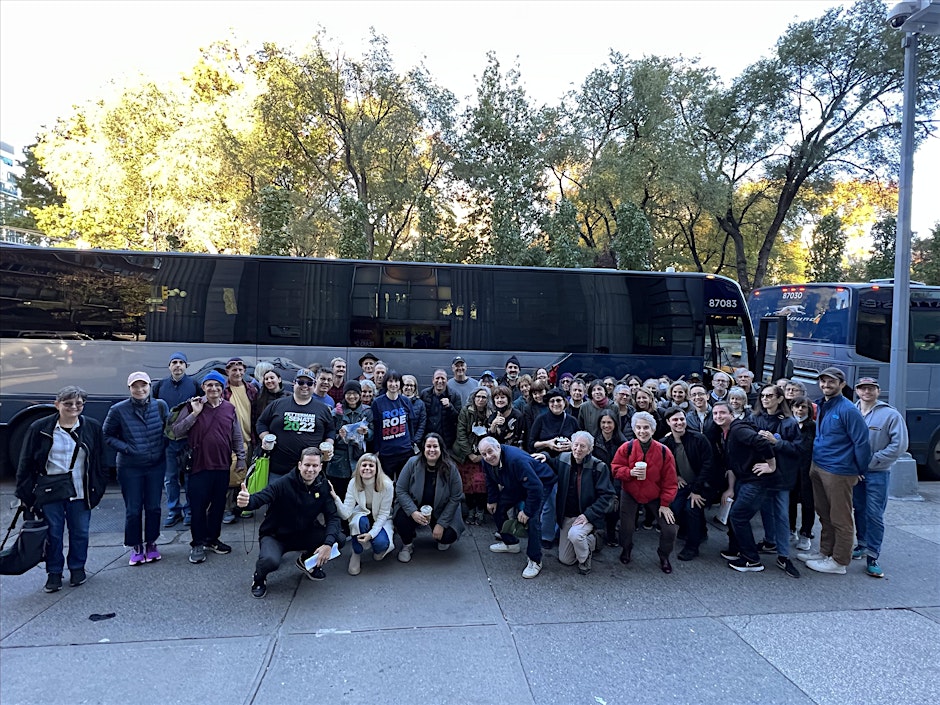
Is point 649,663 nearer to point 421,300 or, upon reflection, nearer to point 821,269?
point 421,300

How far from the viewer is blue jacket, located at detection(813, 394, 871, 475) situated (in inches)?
199

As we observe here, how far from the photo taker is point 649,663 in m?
3.71

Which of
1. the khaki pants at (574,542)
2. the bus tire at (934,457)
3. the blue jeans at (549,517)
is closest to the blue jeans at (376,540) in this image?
the blue jeans at (549,517)

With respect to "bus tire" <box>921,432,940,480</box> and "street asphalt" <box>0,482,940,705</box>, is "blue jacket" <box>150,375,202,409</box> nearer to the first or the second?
"street asphalt" <box>0,482,940,705</box>

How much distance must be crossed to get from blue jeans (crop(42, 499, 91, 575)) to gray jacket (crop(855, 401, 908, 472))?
7272mm

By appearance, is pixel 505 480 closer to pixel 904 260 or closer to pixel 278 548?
pixel 278 548

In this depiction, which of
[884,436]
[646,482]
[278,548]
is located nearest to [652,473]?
[646,482]

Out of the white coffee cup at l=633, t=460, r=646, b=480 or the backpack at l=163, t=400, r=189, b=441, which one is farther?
the backpack at l=163, t=400, r=189, b=441

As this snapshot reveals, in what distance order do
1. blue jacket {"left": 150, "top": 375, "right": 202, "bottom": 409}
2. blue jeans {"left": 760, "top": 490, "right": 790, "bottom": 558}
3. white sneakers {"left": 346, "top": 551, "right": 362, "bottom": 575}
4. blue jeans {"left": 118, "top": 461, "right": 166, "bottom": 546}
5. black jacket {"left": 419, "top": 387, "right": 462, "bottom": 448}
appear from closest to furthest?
white sneakers {"left": 346, "top": 551, "right": 362, "bottom": 575} → blue jeans {"left": 118, "top": 461, "right": 166, "bottom": 546} → blue jeans {"left": 760, "top": 490, "right": 790, "bottom": 558} → blue jacket {"left": 150, "top": 375, "right": 202, "bottom": 409} → black jacket {"left": 419, "top": 387, "right": 462, "bottom": 448}

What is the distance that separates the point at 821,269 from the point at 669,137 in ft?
28.7

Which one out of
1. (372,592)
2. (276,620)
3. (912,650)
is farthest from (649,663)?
(276,620)

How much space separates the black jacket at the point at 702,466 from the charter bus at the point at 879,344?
5937 millimetres

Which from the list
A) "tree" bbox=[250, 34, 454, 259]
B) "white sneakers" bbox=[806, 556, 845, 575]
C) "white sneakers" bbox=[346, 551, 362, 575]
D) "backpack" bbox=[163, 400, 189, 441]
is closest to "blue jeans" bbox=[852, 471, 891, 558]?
"white sneakers" bbox=[806, 556, 845, 575]

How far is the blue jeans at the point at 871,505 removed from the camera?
5.30 meters
